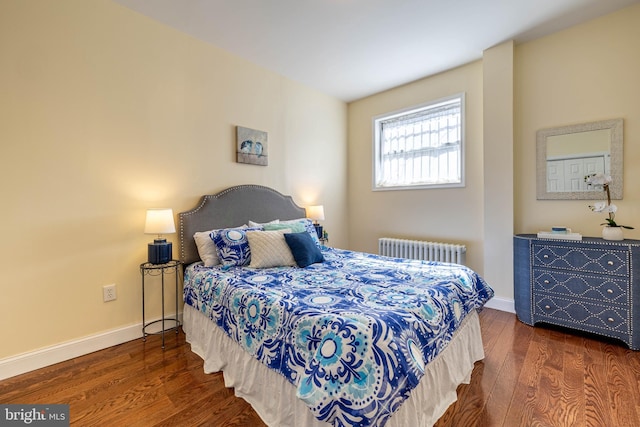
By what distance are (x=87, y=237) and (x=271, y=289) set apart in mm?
1567

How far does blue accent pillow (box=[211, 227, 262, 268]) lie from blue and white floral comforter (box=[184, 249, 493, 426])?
11 centimetres

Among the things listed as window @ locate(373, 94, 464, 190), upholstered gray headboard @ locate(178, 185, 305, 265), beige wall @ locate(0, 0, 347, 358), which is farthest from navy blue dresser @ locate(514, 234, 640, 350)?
beige wall @ locate(0, 0, 347, 358)

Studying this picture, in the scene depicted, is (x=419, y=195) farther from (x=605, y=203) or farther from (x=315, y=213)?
(x=605, y=203)

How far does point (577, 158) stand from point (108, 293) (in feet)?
14.2

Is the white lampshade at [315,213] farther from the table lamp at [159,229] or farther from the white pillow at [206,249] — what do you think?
the table lamp at [159,229]

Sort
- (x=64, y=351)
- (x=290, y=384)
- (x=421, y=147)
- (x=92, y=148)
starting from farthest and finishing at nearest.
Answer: (x=421, y=147) → (x=92, y=148) → (x=64, y=351) → (x=290, y=384)

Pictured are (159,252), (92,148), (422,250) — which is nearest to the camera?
(92,148)

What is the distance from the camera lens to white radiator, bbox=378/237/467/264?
3.23m

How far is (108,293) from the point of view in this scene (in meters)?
2.25

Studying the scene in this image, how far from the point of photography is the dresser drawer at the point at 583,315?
217 centimetres

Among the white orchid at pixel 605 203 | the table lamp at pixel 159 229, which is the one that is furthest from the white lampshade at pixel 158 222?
the white orchid at pixel 605 203

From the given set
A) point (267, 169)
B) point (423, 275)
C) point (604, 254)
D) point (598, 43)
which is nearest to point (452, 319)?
point (423, 275)

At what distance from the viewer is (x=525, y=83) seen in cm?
291

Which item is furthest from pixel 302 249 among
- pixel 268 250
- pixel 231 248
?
pixel 231 248
